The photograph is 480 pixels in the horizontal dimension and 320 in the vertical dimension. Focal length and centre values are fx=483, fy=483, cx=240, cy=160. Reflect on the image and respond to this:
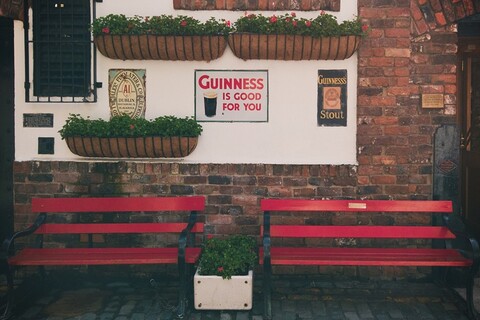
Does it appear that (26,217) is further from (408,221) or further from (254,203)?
(408,221)

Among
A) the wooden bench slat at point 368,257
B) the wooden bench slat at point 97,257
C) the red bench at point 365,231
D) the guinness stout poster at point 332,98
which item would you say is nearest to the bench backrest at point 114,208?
the wooden bench slat at point 97,257

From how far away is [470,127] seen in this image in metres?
6.08

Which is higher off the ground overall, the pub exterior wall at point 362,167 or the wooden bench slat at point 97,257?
the pub exterior wall at point 362,167

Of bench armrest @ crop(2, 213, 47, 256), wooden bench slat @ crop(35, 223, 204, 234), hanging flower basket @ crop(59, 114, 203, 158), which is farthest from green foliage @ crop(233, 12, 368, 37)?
Result: bench armrest @ crop(2, 213, 47, 256)

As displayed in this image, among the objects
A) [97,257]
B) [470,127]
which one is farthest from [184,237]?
[470,127]

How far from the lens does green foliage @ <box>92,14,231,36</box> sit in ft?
16.2

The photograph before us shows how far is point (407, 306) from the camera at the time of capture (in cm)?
455

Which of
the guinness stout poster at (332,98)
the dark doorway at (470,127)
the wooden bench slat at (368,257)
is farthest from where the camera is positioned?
the dark doorway at (470,127)

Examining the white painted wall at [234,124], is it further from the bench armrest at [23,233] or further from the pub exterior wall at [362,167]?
the bench armrest at [23,233]

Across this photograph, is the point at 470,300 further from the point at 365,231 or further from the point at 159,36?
the point at 159,36

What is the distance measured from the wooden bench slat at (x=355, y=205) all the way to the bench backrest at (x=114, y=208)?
2.63 ft

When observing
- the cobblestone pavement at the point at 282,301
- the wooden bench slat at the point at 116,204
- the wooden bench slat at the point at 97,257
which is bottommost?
the cobblestone pavement at the point at 282,301

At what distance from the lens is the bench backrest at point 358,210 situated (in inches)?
188

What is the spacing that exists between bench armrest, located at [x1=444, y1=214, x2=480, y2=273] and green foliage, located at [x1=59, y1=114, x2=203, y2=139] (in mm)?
2725
